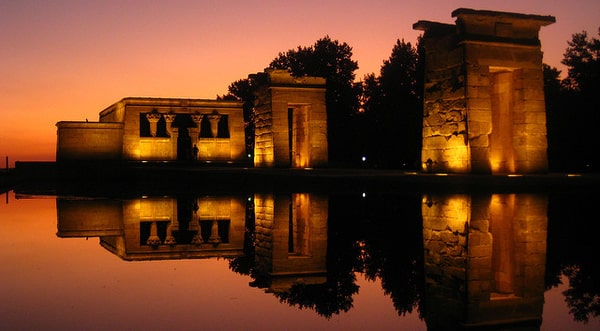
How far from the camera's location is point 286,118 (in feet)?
102

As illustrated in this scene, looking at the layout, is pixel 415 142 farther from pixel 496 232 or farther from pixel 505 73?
pixel 496 232

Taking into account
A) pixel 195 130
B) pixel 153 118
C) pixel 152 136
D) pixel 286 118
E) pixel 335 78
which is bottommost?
pixel 152 136

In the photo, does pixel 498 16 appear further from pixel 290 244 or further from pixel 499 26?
Result: pixel 290 244

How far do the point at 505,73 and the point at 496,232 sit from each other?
15472mm

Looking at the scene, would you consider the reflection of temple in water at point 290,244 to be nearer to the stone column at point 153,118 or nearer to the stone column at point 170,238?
the stone column at point 170,238

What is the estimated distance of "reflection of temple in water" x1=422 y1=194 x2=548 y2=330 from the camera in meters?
4.00

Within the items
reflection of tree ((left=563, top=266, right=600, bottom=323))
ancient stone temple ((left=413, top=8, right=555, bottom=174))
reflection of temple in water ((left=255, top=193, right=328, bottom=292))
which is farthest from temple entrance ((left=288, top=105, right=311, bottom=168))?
reflection of tree ((left=563, top=266, right=600, bottom=323))

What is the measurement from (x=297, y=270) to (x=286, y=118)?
25746 millimetres

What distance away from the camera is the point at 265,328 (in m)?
3.63

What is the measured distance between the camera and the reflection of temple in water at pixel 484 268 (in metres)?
4.00

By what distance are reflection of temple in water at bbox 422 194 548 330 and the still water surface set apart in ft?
0.06

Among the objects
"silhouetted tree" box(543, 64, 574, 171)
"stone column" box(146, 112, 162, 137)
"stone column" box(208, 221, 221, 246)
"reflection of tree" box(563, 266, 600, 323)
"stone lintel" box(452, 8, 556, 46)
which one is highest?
"stone lintel" box(452, 8, 556, 46)

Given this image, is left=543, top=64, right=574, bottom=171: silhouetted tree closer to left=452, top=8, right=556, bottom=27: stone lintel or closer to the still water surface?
left=452, top=8, right=556, bottom=27: stone lintel

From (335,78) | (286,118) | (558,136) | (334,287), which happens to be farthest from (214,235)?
(335,78)
